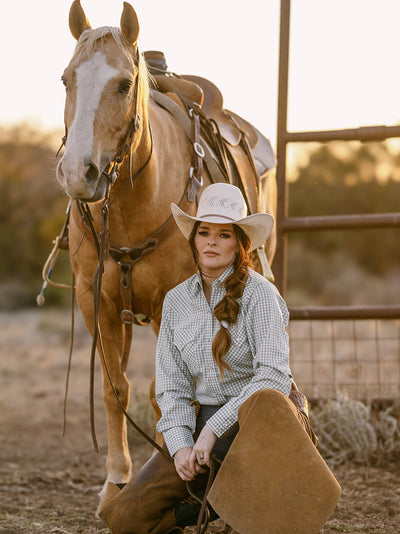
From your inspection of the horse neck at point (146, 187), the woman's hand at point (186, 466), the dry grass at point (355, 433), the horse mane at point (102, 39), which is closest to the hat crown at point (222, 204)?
the horse neck at point (146, 187)

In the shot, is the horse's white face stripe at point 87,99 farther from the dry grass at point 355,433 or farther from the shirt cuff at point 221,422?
the dry grass at point 355,433

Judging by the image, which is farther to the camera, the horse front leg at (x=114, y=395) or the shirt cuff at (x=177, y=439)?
the horse front leg at (x=114, y=395)

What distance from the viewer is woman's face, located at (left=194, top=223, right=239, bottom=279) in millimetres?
2936

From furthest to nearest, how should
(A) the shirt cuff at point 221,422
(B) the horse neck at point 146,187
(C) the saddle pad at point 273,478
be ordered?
(B) the horse neck at point 146,187
(A) the shirt cuff at point 221,422
(C) the saddle pad at point 273,478

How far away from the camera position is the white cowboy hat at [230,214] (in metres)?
2.92

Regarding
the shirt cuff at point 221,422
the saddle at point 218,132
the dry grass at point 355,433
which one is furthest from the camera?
the dry grass at point 355,433

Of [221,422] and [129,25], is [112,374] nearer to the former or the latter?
[221,422]

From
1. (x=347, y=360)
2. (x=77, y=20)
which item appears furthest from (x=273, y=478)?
(x=347, y=360)

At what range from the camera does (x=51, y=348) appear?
454 inches

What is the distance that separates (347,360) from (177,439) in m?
3.38

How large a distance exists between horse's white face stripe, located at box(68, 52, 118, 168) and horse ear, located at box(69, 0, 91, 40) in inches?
13.2

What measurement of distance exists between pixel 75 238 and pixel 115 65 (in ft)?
3.65

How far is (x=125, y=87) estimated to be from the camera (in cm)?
313

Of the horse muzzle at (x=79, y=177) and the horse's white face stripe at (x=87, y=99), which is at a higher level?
the horse's white face stripe at (x=87, y=99)
